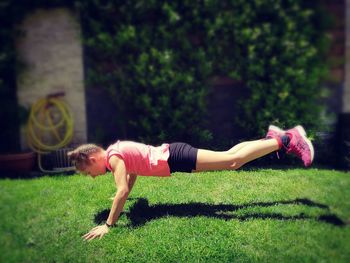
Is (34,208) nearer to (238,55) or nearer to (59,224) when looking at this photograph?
(59,224)

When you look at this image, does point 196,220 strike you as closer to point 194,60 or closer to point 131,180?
point 131,180

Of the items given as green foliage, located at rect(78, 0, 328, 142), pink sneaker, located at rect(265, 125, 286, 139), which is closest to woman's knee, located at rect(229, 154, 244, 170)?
pink sneaker, located at rect(265, 125, 286, 139)

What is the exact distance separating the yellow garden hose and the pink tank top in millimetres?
2135

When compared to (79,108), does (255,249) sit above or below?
below

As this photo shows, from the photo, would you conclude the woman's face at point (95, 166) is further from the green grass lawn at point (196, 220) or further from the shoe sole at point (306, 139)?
the shoe sole at point (306, 139)

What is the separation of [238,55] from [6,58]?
2992 millimetres

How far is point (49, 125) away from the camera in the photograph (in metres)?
5.46

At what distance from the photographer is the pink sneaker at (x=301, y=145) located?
10.1ft

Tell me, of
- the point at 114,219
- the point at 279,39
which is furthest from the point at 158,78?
the point at 114,219

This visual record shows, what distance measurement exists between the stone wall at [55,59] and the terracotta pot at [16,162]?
334 millimetres

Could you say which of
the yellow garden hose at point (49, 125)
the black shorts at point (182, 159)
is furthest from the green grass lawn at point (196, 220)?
the yellow garden hose at point (49, 125)

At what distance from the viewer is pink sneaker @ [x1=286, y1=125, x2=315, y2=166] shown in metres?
3.07

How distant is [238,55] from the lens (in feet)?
14.0

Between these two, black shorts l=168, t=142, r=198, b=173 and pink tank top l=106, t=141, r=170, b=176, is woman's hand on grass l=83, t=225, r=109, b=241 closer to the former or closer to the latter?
pink tank top l=106, t=141, r=170, b=176
